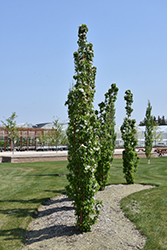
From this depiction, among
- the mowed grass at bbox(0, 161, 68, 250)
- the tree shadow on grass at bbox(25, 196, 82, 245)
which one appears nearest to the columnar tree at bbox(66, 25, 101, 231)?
the tree shadow on grass at bbox(25, 196, 82, 245)

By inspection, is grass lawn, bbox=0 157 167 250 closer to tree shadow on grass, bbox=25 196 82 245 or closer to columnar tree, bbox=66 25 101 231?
tree shadow on grass, bbox=25 196 82 245

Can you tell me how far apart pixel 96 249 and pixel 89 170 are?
1.53 m

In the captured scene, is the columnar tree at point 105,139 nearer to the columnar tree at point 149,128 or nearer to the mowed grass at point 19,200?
the mowed grass at point 19,200

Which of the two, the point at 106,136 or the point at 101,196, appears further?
the point at 106,136

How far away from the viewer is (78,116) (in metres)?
5.34

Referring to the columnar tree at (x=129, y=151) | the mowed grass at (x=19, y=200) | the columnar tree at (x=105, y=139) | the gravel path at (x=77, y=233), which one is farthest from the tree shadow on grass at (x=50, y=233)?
the columnar tree at (x=129, y=151)

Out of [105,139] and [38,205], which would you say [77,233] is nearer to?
[38,205]

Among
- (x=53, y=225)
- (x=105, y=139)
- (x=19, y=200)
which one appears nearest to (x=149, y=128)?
(x=105, y=139)

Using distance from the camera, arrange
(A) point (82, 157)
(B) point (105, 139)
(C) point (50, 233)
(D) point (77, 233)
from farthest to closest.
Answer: (B) point (105, 139), (C) point (50, 233), (D) point (77, 233), (A) point (82, 157)

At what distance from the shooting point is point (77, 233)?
5.25 metres

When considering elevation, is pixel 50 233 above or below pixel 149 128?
below

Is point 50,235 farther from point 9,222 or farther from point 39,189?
point 39,189

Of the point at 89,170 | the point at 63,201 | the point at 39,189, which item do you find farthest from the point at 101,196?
the point at 89,170

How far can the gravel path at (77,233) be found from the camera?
15.6 ft
